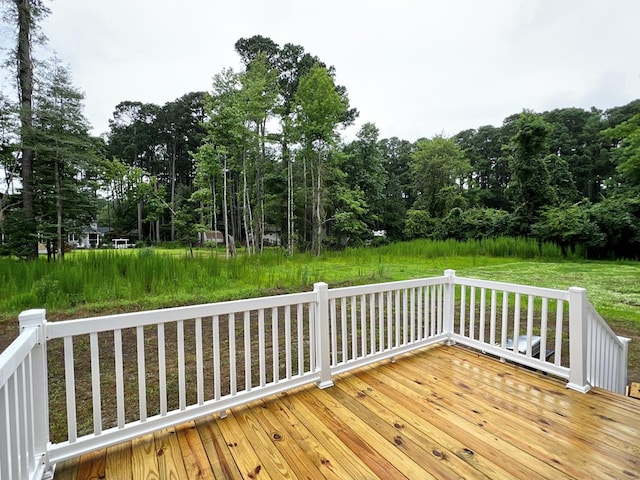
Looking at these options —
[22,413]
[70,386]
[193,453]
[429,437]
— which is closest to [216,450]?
[193,453]

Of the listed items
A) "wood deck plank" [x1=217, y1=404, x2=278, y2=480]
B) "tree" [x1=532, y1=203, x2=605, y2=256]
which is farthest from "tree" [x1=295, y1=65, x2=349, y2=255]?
"wood deck plank" [x1=217, y1=404, x2=278, y2=480]

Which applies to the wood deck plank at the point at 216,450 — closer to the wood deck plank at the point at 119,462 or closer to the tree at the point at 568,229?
the wood deck plank at the point at 119,462

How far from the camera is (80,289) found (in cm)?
532

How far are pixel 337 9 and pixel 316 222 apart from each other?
8.01 metres

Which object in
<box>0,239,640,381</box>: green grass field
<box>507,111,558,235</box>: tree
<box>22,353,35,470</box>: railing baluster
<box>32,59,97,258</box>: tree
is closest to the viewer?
<box>22,353,35,470</box>: railing baluster

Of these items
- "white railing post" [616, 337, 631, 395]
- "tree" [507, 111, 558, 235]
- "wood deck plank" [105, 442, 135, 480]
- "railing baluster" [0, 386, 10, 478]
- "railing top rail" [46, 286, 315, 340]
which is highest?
"tree" [507, 111, 558, 235]

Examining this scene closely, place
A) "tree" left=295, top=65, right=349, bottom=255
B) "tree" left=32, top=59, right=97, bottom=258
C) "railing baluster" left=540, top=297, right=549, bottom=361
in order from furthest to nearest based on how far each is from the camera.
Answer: "tree" left=295, top=65, right=349, bottom=255
"tree" left=32, top=59, right=97, bottom=258
"railing baluster" left=540, top=297, right=549, bottom=361

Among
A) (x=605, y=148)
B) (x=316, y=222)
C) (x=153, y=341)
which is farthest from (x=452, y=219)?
(x=605, y=148)

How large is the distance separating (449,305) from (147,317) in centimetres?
290

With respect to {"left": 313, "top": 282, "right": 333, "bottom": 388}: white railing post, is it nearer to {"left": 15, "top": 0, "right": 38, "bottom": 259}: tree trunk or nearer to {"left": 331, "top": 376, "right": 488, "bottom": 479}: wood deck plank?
{"left": 331, "top": 376, "right": 488, "bottom": 479}: wood deck plank

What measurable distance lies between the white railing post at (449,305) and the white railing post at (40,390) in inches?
128

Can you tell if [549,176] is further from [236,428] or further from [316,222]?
[236,428]

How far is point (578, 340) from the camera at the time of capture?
234 cm

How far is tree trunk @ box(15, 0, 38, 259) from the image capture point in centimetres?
699
